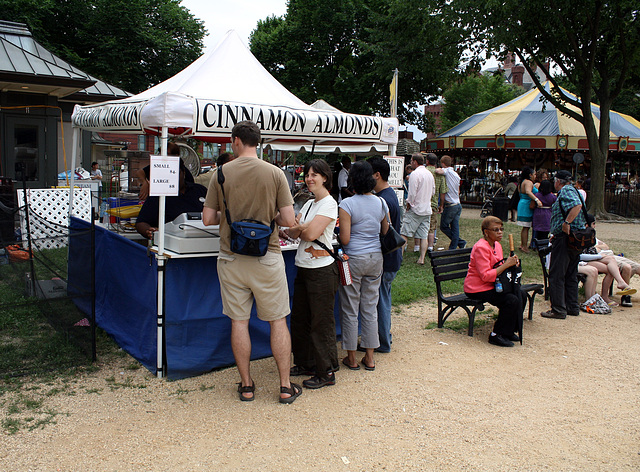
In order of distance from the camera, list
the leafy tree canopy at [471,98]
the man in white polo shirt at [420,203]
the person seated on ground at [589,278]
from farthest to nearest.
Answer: the leafy tree canopy at [471,98]
the man in white polo shirt at [420,203]
the person seated on ground at [589,278]

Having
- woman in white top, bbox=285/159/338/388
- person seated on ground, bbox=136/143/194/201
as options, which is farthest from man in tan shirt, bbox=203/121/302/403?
person seated on ground, bbox=136/143/194/201

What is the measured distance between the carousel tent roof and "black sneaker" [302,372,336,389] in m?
22.1

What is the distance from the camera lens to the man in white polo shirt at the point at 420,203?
9.41 metres

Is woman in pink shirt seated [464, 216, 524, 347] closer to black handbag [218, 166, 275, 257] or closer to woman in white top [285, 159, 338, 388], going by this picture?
woman in white top [285, 159, 338, 388]

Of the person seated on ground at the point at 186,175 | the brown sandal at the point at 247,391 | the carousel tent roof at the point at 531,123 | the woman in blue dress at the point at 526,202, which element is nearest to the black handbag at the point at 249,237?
the brown sandal at the point at 247,391

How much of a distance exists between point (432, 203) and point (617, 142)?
18.1 meters

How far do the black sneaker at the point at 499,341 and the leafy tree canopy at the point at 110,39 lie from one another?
99.5ft

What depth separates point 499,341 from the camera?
221 inches

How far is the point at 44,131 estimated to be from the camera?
43.5 feet

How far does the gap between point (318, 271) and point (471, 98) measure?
161ft

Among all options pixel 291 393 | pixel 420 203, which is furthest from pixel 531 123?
pixel 291 393

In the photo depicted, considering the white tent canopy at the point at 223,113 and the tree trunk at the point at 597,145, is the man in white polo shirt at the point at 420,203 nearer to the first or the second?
the white tent canopy at the point at 223,113

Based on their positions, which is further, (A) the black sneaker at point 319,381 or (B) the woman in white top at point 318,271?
(A) the black sneaker at point 319,381

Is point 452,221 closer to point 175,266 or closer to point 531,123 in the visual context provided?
point 175,266
